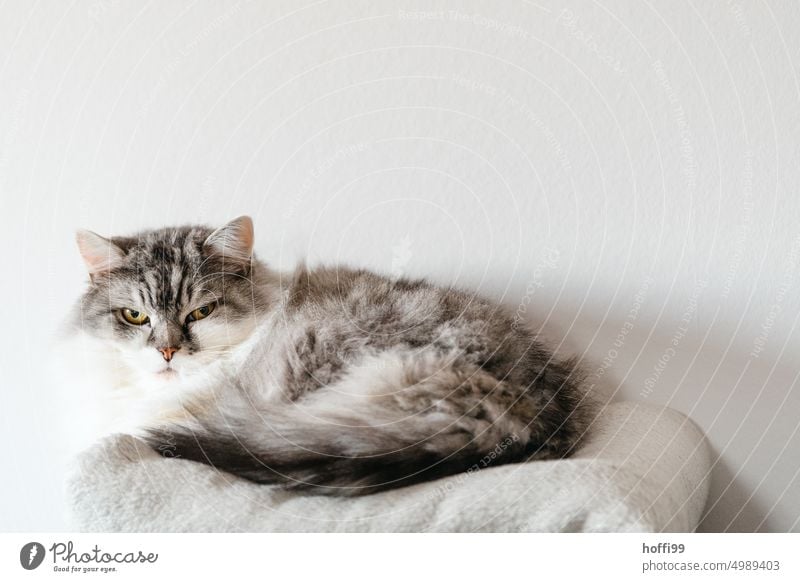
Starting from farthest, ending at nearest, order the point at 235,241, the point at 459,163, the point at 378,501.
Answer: the point at 459,163 < the point at 235,241 < the point at 378,501

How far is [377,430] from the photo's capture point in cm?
96

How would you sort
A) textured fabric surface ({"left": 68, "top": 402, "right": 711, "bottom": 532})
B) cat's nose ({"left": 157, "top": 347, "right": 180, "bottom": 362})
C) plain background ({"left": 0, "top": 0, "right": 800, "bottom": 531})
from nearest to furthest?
textured fabric surface ({"left": 68, "top": 402, "right": 711, "bottom": 532}), cat's nose ({"left": 157, "top": 347, "right": 180, "bottom": 362}), plain background ({"left": 0, "top": 0, "right": 800, "bottom": 531})

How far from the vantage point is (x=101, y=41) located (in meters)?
1.26

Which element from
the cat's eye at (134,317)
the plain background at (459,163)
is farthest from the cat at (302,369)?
the plain background at (459,163)

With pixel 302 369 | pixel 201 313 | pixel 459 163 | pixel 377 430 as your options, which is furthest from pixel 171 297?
pixel 459 163

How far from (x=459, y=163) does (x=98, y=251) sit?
0.59m

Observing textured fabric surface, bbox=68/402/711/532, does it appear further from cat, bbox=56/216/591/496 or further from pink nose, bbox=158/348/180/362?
pink nose, bbox=158/348/180/362

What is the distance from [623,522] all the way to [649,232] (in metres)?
0.62

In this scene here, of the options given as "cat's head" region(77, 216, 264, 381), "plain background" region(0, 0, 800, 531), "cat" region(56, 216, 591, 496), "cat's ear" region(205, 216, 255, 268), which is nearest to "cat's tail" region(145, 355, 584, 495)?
"cat" region(56, 216, 591, 496)

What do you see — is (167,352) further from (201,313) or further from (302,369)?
(302,369)

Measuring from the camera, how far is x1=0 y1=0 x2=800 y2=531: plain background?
49.7 inches

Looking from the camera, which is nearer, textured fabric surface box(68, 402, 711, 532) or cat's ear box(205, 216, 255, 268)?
textured fabric surface box(68, 402, 711, 532)
